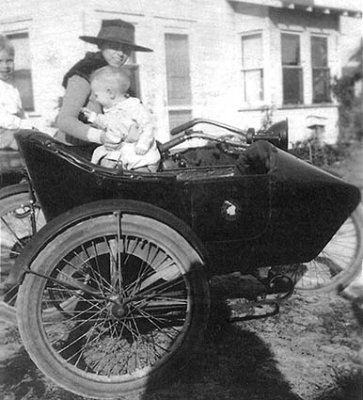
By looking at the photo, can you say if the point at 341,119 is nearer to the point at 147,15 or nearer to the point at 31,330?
the point at 147,15

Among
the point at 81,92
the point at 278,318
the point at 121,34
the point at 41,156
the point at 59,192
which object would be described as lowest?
the point at 278,318

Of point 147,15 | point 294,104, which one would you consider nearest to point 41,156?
point 147,15

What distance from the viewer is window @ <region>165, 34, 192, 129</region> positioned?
7037 millimetres

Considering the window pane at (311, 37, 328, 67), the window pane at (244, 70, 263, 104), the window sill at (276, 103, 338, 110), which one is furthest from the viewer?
the window pane at (311, 37, 328, 67)

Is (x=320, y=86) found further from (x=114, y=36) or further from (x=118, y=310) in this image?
(x=118, y=310)

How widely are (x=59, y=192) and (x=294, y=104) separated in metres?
8.73

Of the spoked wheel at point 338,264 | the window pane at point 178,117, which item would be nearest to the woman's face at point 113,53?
the spoked wheel at point 338,264

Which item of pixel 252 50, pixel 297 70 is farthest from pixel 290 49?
pixel 252 50

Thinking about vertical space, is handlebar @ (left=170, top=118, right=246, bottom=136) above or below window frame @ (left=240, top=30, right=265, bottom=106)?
below

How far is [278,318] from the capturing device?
2.63 metres

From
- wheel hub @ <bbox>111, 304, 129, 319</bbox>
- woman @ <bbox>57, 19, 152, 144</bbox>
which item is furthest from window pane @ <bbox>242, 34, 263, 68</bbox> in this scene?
wheel hub @ <bbox>111, 304, 129, 319</bbox>

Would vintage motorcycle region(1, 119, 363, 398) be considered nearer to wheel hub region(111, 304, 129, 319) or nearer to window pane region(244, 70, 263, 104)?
wheel hub region(111, 304, 129, 319)

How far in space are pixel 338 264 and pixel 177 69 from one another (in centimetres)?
492

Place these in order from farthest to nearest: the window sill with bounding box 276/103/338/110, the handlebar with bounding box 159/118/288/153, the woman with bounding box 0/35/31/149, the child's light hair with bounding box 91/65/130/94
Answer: the window sill with bounding box 276/103/338/110 → the woman with bounding box 0/35/31/149 → the handlebar with bounding box 159/118/288/153 → the child's light hair with bounding box 91/65/130/94
